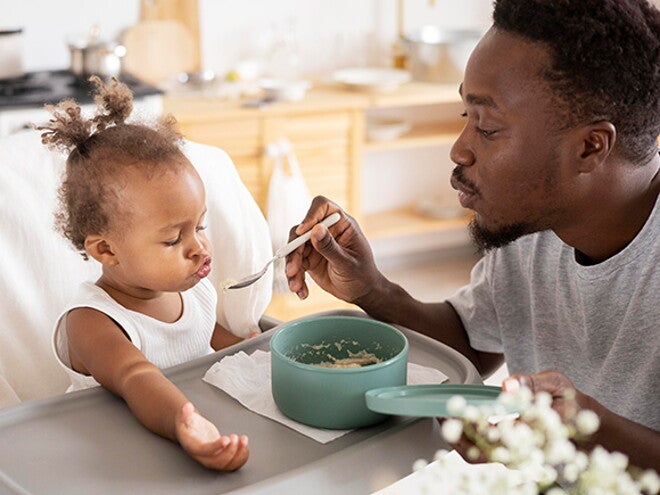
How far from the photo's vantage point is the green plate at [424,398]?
2.76 ft

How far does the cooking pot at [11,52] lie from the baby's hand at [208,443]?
8.39 feet

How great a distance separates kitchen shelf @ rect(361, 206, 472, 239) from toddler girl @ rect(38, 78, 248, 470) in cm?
259

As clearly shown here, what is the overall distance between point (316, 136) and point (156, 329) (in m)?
2.33

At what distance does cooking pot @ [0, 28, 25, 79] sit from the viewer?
3.30 metres

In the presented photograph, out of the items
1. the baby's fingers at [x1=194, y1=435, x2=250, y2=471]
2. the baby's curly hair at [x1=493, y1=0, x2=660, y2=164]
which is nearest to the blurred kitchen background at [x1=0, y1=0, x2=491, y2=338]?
the baby's curly hair at [x1=493, y1=0, x2=660, y2=164]

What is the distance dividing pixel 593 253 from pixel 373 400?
0.58 meters

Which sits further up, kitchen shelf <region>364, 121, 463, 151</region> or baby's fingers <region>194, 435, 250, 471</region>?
baby's fingers <region>194, 435, 250, 471</region>

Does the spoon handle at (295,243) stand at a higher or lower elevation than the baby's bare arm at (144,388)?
higher

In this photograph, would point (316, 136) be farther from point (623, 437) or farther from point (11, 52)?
point (623, 437)

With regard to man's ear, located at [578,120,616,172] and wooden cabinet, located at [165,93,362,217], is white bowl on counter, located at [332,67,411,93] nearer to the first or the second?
wooden cabinet, located at [165,93,362,217]

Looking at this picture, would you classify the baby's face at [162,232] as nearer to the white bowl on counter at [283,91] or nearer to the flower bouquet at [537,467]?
the flower bouquet at [537,467]

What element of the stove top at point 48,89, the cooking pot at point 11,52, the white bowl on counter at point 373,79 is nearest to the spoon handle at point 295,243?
the stove top at point 48,89

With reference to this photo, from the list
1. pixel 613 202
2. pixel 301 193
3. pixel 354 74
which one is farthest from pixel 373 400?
pixel 354 74

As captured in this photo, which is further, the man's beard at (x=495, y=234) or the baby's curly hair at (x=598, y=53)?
the man's beard at (x=495, y=234)
